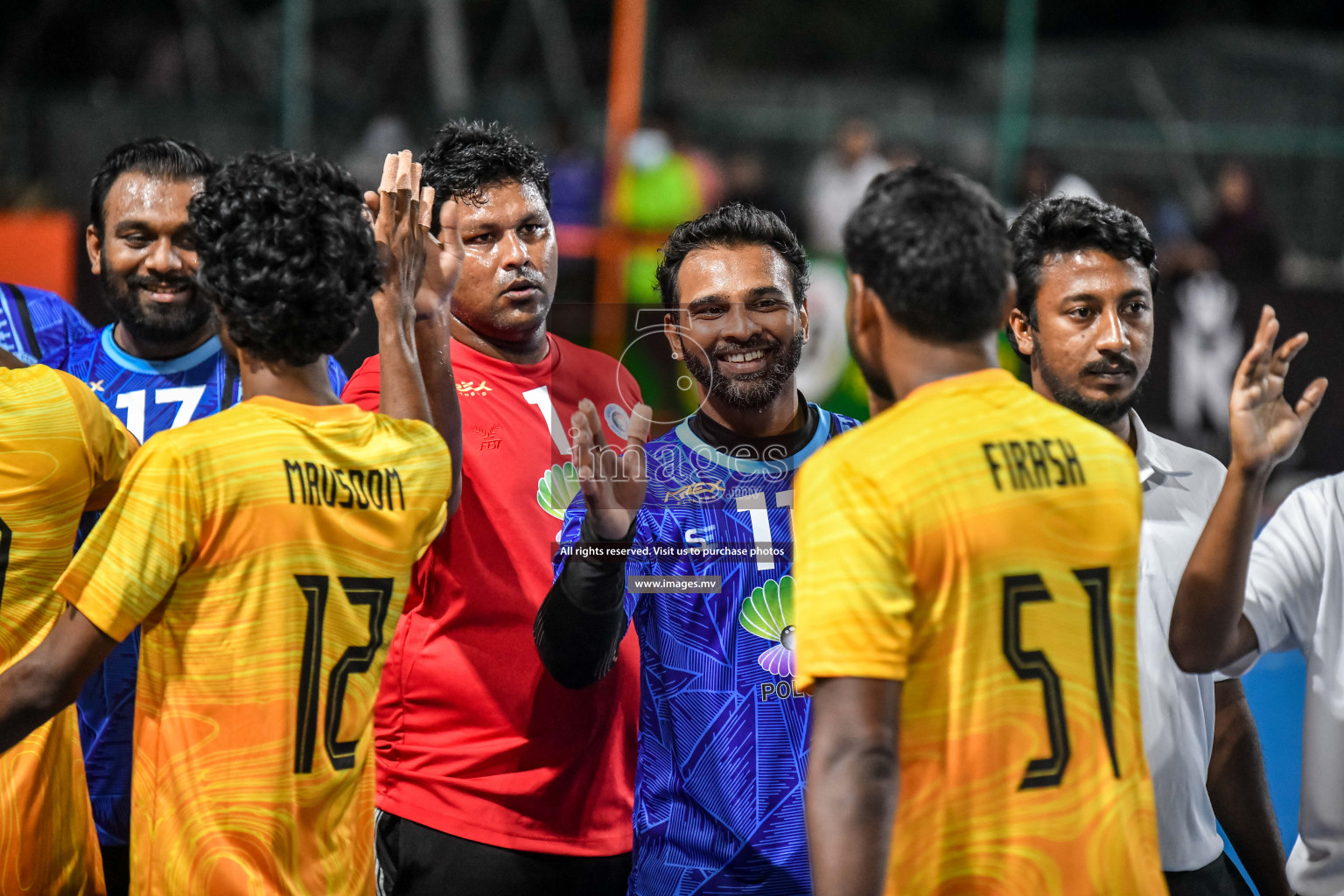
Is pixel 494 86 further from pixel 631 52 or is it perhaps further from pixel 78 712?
pixel 78 712

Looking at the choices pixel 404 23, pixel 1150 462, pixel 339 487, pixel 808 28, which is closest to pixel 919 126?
pixel 404 23

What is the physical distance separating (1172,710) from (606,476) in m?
1.39

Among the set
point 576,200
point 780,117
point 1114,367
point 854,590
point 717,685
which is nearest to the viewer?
point 854,590

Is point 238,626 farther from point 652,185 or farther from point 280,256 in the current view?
point 652,185

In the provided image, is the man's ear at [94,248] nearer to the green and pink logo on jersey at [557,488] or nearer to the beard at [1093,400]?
the green and pink logo on jersey at [557,488]

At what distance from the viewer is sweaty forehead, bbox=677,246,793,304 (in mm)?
3314

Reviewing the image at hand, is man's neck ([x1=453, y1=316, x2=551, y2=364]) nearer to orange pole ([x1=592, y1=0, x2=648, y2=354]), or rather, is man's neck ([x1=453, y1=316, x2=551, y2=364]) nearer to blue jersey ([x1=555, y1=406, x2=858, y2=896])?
blue jersey ([x1=555, y1=406, x2=858, y2=896])

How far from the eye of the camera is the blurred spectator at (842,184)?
1359 centimetres

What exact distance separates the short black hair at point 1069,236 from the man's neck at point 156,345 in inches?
88.7

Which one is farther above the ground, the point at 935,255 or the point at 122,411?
the point at 935,255

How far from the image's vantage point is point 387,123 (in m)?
14.2

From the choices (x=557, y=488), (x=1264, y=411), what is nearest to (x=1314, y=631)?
(x=1264, y=411)

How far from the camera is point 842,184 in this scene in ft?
45.3

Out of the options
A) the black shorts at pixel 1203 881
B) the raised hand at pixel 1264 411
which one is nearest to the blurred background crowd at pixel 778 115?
the raised hand at pixel 1264 411
